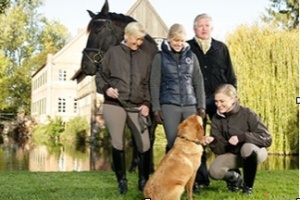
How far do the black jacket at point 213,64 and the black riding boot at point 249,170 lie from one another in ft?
3.30

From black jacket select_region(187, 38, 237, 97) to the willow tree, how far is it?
17525 millimetres

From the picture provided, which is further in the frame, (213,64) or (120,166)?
(213,64)

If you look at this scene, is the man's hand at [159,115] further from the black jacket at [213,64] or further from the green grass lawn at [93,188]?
the black jacket at [213,64]

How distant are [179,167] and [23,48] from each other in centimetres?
4741

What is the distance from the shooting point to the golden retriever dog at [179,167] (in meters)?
4.73

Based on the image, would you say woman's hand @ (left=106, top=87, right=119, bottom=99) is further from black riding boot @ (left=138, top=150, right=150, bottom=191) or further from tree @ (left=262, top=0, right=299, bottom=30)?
tree @ (left=262, top=0, right=299, bottom=30)

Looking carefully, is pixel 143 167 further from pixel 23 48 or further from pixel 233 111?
pixel 23 48

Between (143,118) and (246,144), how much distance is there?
114 centimetres

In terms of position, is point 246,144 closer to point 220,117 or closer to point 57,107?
point 220,117

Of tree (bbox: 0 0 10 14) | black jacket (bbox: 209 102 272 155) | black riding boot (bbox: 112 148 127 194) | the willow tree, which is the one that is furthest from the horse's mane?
the willow tree

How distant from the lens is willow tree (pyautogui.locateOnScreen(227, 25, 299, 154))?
24109mm

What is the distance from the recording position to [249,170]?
6020mm

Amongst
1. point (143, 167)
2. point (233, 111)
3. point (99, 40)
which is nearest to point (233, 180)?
point (233, 111)

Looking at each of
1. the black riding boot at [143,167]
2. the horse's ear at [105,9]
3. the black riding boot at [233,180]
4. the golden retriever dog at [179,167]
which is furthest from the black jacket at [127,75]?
the horse's ear at [105,9]
